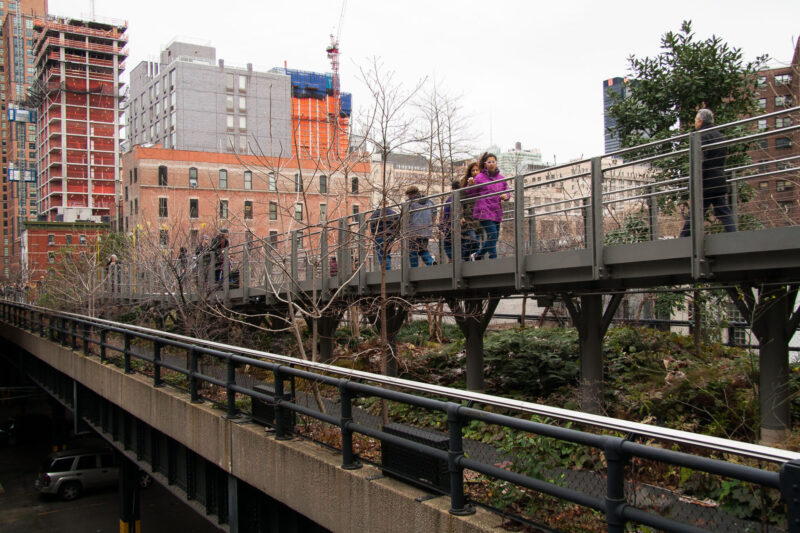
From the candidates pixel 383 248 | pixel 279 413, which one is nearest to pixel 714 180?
pixel 383 248

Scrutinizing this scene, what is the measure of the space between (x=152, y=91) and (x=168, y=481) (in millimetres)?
114557

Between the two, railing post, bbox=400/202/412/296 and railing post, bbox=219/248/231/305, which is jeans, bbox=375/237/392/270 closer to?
railing post, bbox=400/202/412/296

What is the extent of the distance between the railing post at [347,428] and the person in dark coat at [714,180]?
425 centimetres

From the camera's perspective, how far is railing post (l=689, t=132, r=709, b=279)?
727cm

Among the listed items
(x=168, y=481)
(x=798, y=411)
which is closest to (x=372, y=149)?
(x=168, y=481)

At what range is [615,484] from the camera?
3.42 meters

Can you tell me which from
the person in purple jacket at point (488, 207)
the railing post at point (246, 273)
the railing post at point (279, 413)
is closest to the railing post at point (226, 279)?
the railing post at point (246, 273)

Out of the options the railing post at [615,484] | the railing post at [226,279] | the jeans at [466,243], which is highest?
the jeans at [466,243]

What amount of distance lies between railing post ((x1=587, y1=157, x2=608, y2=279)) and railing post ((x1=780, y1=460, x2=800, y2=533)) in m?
5.62

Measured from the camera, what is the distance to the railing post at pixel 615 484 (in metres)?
3.38

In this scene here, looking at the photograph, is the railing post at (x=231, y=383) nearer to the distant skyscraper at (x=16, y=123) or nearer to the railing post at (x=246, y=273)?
the railing post at (x=246, y=273)

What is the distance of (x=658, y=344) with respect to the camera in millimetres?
13539

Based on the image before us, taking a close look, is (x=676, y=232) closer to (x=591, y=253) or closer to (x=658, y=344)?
(x=591, y=253)

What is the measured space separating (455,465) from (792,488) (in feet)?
7.12
